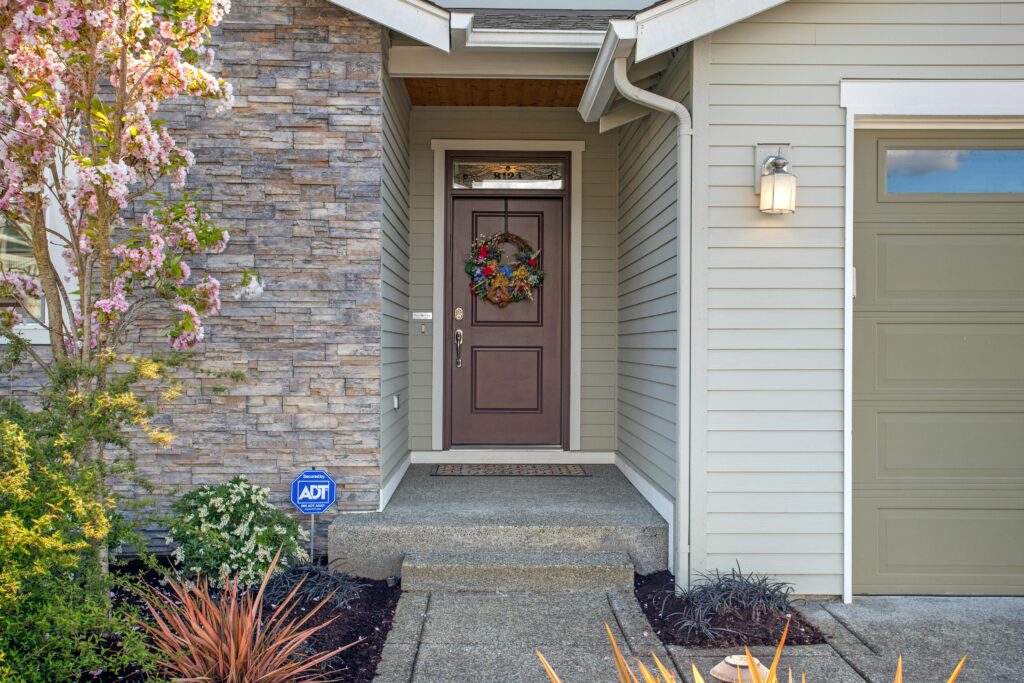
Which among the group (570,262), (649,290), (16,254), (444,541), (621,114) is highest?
(621,114)

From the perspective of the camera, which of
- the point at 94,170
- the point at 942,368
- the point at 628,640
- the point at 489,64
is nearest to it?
the point at 94,170

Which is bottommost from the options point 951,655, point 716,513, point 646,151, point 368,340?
point 951,655

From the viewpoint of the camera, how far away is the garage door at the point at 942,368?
3.55 metres

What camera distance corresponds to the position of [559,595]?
3406 mm

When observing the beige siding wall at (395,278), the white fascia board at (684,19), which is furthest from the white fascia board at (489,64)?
the white fascia board at (684,19)

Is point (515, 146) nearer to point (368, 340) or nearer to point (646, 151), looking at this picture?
point (646, 151)

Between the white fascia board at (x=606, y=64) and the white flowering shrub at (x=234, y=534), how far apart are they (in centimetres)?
260

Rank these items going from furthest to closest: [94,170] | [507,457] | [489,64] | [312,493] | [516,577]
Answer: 1. [507,457]
2. [489,64]
3. [312,493]
4. [516,577]
5. [94,170]

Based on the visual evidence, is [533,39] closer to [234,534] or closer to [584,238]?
[584,238]

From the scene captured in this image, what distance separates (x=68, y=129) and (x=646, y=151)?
2.88m

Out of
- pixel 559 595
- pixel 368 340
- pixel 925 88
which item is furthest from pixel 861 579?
pixel 368 340

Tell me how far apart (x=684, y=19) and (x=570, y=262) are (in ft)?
7.09

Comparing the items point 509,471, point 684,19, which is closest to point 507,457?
point 509,471

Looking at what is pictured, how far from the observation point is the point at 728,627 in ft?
10.2
